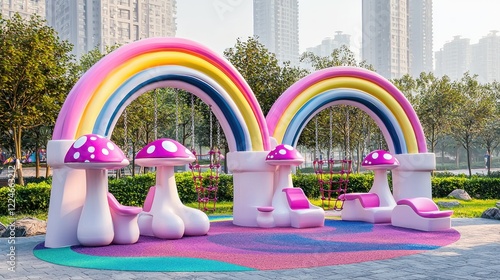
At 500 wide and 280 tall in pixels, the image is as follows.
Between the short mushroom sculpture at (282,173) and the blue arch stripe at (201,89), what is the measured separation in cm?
74

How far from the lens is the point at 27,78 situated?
54.2 ft

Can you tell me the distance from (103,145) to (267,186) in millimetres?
4315

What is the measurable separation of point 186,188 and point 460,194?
1007 cm

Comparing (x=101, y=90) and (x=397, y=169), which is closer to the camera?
(x=101, y=90)

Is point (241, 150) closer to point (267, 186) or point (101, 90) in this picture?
point (267, 186)

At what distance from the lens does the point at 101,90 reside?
9.37 m

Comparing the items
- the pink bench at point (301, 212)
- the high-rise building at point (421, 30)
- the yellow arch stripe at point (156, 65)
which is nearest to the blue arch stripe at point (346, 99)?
the yellow arch stripe at point (156, 65)

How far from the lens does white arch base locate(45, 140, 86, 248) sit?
29.1ft

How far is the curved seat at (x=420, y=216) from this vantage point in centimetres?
1048

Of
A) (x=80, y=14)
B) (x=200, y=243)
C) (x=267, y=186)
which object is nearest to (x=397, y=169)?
(x=267, y=186)

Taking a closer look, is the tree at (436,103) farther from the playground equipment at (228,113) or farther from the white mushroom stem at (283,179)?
the white mushroom stem at (283,179)

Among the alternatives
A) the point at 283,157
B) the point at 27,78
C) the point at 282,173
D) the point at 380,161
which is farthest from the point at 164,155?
the point at 27,78

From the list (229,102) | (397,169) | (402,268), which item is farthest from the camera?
(397,169)

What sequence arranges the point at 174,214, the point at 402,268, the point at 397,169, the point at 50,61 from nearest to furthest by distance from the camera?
the point at 402,268
the point at 174,214
the point at 397,169
the point at 50,61
